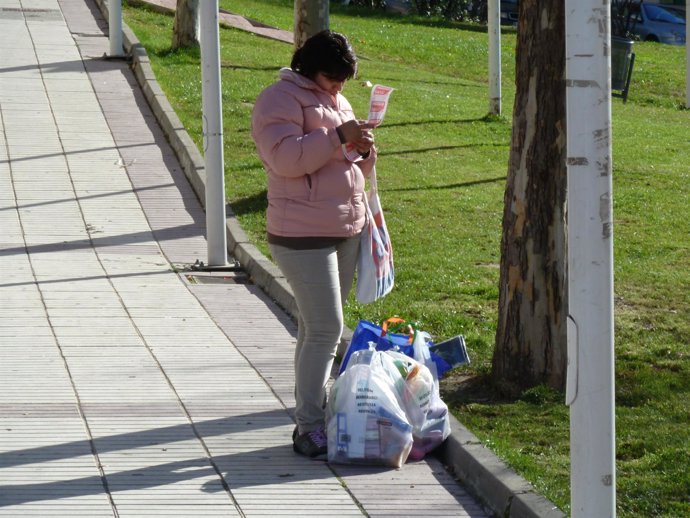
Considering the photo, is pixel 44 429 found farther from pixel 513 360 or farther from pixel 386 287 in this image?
pixel 513 360

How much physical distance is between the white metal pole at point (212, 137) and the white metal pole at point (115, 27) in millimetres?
6848

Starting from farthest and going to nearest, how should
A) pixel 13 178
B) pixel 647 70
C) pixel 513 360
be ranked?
pixel 647 70, pixel 13 178, pixel 513 360

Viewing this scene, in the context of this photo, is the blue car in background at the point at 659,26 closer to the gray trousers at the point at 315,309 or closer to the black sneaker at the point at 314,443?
the gray trousers at the point at 315,309

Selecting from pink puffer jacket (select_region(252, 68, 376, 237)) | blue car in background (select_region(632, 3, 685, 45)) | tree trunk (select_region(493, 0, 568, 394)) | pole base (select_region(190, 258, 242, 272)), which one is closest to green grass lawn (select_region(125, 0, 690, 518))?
tree trunk (select_region(493, 0, 568, 394))

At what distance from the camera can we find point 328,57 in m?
5.46

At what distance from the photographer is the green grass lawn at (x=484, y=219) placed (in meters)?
5.86

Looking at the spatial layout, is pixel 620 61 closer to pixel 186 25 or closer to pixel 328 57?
pixel 328 57

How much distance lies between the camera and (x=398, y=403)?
5.63 m

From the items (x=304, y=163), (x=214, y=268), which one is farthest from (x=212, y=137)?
(x=304, y=163)

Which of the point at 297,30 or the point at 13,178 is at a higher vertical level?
the point at 297,30

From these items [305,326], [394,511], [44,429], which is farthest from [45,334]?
[394,511]

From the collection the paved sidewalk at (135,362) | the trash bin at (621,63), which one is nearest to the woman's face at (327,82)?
the paved sidewalk at (135,362)

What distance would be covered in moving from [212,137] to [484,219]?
2.73m

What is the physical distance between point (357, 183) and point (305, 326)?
0.68m
